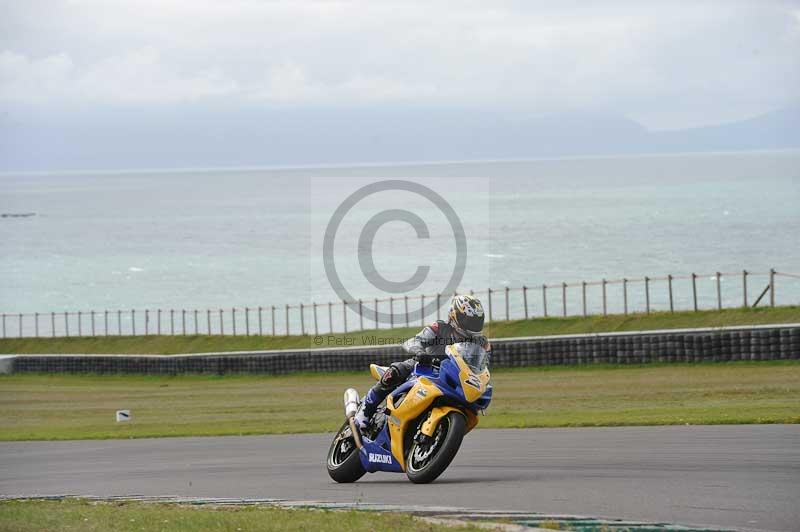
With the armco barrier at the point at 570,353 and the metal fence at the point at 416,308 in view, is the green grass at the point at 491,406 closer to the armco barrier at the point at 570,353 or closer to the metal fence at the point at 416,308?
the armco barrier at the point at 570,353

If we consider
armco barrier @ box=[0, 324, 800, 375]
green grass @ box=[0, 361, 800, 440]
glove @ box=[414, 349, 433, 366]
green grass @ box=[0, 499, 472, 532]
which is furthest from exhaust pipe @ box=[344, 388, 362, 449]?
armco barrier @ box=[0, 324, 800, 375]

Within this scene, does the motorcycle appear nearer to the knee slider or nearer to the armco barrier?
the knee slider

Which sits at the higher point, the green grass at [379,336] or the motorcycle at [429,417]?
the motorcycle at [429,417]

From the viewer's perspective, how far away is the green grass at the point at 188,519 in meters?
8.89

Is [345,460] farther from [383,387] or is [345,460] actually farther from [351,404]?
[383,387]

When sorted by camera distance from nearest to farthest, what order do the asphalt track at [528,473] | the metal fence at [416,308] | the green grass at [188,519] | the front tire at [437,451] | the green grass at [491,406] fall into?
the green grass at [188,519]
the asphalt track at [528,473]
the front tire at [437,451]
the green grass at [491,406]
the metal fence at [416,308]

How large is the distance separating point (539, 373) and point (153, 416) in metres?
10.5

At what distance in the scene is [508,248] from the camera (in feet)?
443

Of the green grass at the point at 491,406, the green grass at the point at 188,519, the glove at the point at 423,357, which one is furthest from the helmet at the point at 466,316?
the green grass at the point at 491,406

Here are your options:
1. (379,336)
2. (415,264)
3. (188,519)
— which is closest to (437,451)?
(188,519)

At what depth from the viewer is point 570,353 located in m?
33.0

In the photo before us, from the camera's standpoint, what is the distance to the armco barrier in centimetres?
2959

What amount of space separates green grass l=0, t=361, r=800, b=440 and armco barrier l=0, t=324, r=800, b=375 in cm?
34

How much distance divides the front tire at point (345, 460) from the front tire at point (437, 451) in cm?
84
